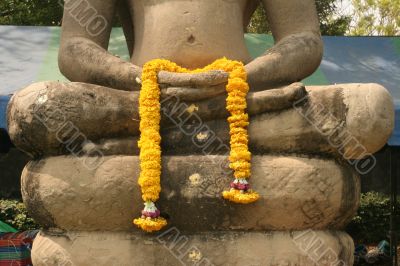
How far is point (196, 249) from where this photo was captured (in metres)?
3.03

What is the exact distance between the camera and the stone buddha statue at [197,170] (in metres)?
3.01

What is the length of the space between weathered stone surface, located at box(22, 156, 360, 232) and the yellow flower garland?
0.22 feet

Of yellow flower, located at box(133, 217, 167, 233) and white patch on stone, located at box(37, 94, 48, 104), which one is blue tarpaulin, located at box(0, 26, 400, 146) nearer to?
white patch on stone, located at box(37, 94, 48, 104)

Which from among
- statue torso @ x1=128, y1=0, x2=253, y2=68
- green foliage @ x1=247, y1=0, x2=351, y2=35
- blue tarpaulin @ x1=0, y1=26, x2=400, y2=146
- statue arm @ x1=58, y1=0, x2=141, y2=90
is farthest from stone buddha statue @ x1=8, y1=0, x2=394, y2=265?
green foliage @ x1=247, y1=0, x2=351, y2=35

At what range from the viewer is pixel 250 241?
304 cm

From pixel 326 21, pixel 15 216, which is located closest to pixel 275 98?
pixel 15 216

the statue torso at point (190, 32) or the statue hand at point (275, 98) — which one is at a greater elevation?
the statue torso at point (190, 32)

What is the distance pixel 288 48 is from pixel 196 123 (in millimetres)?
682

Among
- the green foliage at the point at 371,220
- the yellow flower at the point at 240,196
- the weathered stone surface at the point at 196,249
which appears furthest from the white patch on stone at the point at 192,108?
the green foliage at the point at 371,220

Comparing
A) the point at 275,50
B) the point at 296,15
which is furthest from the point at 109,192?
the point at 296,15

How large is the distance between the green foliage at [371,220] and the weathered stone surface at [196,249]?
6181mm

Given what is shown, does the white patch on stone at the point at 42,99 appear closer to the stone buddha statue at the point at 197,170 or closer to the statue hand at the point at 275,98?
the stone buddha statue at the point at 197,170

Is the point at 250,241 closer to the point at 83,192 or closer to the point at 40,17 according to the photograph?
the point at 83,192

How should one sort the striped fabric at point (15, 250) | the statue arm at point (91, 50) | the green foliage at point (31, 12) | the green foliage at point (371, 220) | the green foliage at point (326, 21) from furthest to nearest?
1. the green foliage at point (326, 21)
2. the green foliage at point (31, 12)
3. the green foliage at point (371, 220)
4. the striped fabric at point (15, 250)
5. the statue arm at point (91, 50)
